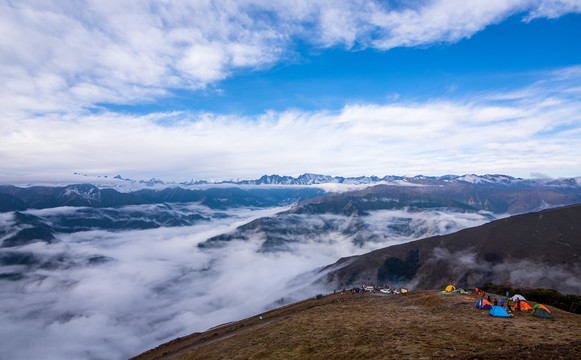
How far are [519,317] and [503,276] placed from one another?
207121 millimetres

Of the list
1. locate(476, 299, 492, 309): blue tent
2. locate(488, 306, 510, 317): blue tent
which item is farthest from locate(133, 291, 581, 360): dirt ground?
locate(476, 299, 492, 309): blue tent

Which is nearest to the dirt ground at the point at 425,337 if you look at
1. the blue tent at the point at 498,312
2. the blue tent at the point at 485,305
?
the blue tent at the point at 498,312

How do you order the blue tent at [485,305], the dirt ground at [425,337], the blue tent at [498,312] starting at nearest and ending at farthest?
the dirt ground at [425,337] → the blue tent at [498,312] → the blue tent at [485,305]

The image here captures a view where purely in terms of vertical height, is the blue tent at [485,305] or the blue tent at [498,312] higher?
the blue tent at [498,312]

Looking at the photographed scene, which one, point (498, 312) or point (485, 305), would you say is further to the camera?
point (485, 305)

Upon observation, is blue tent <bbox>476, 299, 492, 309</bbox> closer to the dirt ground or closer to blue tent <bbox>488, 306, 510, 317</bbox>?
the dirt ground

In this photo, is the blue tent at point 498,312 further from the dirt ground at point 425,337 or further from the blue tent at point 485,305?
the blue tent at point 485,305

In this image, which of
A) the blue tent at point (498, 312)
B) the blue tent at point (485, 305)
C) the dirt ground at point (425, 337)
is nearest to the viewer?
the dirt ground at point (425, 337)

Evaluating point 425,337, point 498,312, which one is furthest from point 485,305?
point 425,337

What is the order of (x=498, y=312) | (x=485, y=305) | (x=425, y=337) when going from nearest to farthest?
1. (x=425, y=337)
2. (x=498, y=312)
3. (x=485, y=305)

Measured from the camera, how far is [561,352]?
21.2m

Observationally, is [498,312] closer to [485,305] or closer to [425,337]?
[485,305]

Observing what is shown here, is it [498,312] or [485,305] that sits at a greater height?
[498,312]

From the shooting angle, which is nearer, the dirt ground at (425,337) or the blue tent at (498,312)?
the dirt ground at (425,337)
